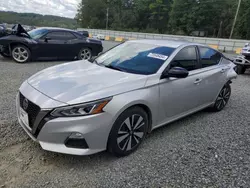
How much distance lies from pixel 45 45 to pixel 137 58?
19.8 ft

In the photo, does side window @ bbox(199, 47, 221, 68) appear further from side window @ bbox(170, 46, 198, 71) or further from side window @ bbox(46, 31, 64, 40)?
side window @ bbox(46, 31, 64, 40)

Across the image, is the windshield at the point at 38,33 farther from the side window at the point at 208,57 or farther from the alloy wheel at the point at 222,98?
the alloy wheel at the point at 222,98

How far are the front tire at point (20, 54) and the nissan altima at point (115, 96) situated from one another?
17.3 feet

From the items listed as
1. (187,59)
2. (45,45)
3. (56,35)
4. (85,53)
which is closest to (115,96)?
(187,59)

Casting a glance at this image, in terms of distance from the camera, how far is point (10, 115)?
353 cm

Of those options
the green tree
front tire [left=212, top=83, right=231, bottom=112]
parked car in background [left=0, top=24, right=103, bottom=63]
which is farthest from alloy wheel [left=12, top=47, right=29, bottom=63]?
the green tree

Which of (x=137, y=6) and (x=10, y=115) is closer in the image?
(x=10, y=115)

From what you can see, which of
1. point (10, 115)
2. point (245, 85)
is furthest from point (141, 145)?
point (245, 85)

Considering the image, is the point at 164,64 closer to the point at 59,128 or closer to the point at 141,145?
the point at 141,145

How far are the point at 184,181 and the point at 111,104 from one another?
3.99 ft

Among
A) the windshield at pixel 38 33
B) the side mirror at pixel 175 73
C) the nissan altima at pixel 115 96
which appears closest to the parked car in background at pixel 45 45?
the windshield at pixel 38 33

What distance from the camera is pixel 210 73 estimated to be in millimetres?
3807

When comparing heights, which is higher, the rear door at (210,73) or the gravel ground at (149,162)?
the rear door at (210,73)

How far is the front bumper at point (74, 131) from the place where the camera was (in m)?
2.17
